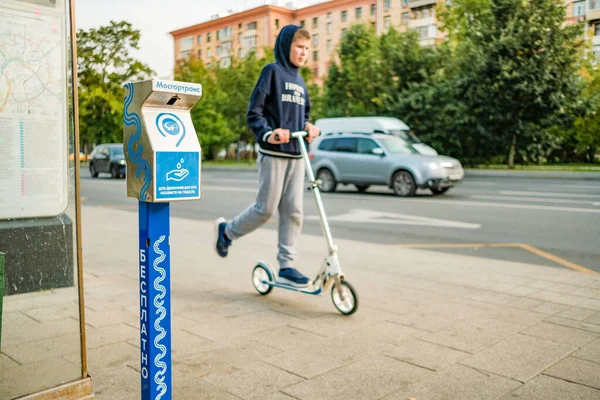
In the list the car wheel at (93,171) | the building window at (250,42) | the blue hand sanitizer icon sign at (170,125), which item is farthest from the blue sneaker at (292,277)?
the building window at (250,42)

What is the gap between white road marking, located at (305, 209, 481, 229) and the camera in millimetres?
9547

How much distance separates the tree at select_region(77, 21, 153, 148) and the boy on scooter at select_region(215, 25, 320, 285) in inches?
96.7

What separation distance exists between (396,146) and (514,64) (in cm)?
1229

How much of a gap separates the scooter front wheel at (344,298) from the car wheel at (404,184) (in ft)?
37.4

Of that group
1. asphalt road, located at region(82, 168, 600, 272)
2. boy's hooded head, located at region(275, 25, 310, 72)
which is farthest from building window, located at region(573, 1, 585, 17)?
boy's hooded head, located at region(275, 25, 310, 72)

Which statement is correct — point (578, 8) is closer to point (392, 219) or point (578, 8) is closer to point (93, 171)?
point (392, 219)

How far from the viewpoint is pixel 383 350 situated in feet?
10.8

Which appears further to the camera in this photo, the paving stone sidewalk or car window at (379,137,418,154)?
car window at (379,137,418,154)

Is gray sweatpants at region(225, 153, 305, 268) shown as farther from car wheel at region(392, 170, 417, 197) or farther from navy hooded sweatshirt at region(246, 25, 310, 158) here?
car wheel at region(392, 170, 417, 197)

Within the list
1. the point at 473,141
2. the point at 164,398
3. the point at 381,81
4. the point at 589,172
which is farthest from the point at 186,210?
the point at 381,81

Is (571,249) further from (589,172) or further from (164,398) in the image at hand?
(589,172)

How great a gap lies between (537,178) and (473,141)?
8052 mm

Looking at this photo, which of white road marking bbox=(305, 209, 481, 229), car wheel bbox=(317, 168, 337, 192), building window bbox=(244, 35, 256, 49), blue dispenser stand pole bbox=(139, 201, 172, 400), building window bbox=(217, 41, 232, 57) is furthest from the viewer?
building window bbox=(217, 41, 232, 57)

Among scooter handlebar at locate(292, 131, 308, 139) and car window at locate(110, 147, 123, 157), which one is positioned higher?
scooter handlebar at locate(292, 131, 308, 139)
